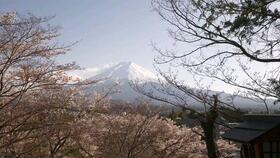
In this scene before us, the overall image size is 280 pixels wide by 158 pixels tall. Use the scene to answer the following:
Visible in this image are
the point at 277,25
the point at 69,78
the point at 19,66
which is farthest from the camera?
the point at 69,78

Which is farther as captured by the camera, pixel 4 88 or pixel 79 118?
pixel 79 118

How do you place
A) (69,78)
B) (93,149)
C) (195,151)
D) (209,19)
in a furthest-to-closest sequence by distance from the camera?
1. (195,151)
2. (93,149)
3. (69,78)
4. (209,19)

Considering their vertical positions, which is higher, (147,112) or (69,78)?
(69,78)

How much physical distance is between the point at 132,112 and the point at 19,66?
8.71 metres

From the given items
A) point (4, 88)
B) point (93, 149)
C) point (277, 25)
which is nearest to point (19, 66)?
point (4, 88)

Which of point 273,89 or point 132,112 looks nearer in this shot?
point 273,89

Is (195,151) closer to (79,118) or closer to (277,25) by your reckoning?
(79,118)

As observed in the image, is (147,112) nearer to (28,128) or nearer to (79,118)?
(79,118)

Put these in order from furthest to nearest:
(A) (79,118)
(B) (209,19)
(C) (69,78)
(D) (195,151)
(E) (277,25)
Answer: (D) (195,151)
(A) (79,118)
(C) (69,78)
(B) (209,19)
(E) (277,25)

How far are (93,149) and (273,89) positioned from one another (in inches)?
375

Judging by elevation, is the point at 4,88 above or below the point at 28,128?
above

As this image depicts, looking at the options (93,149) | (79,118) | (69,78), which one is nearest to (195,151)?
(93,149)

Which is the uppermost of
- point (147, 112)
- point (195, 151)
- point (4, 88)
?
point (4, 88)

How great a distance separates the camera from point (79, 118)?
1185 cm
